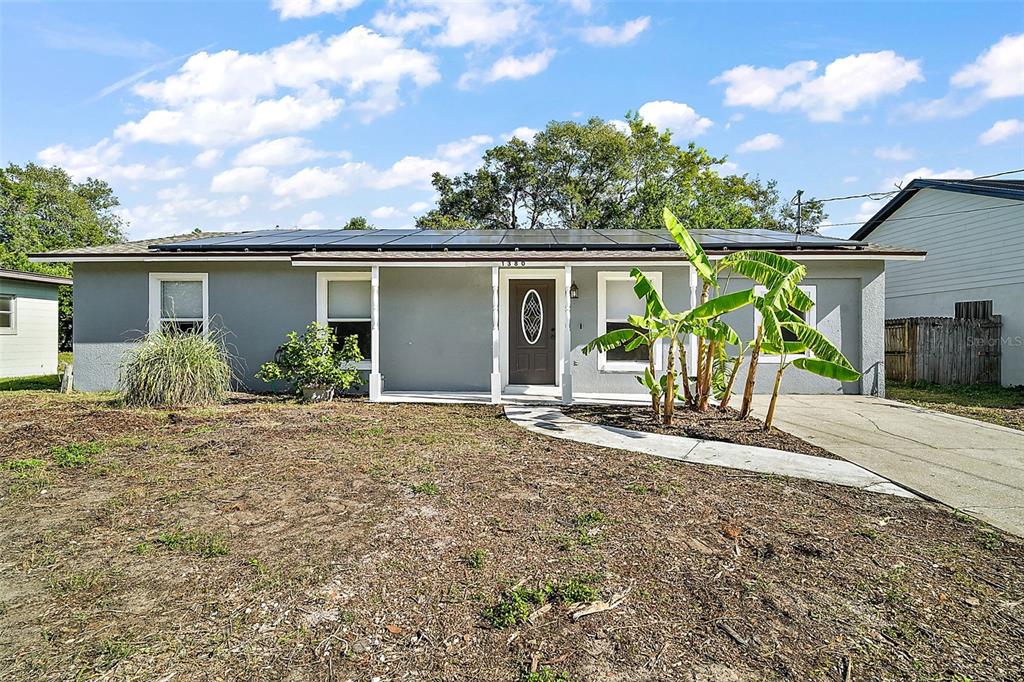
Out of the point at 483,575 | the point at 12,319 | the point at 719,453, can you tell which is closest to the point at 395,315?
the point at 719,453

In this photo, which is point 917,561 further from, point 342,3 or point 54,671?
point 342,3

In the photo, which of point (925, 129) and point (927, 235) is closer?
point (927, 235)

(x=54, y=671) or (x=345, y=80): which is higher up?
(x=345, y=80)

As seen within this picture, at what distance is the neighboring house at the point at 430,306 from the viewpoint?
1075cm

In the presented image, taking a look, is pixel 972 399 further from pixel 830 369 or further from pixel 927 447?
pixel 830 369

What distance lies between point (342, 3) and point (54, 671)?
399 inches

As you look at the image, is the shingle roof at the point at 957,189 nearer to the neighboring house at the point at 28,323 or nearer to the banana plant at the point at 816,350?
the banana plant at the point at 816,350

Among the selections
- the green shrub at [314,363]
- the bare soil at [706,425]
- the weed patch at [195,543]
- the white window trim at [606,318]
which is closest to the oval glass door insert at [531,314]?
the white window trim at [606,318]

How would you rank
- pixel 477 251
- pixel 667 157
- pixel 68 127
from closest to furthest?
1. pixel 477 251
2. pixel 68 127
3. pixel 667 157

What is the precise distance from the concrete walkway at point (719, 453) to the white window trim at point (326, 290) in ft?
14.4

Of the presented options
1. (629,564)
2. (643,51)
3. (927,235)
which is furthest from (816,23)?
(629,564)

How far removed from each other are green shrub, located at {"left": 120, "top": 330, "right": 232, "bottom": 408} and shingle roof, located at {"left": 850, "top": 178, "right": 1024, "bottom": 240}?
1750 cm

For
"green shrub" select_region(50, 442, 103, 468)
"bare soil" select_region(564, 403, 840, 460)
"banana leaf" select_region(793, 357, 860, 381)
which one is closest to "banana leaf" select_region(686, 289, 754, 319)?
"banana leaf" select_region(793, 357, 860, 381)

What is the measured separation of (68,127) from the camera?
14.2 meters
